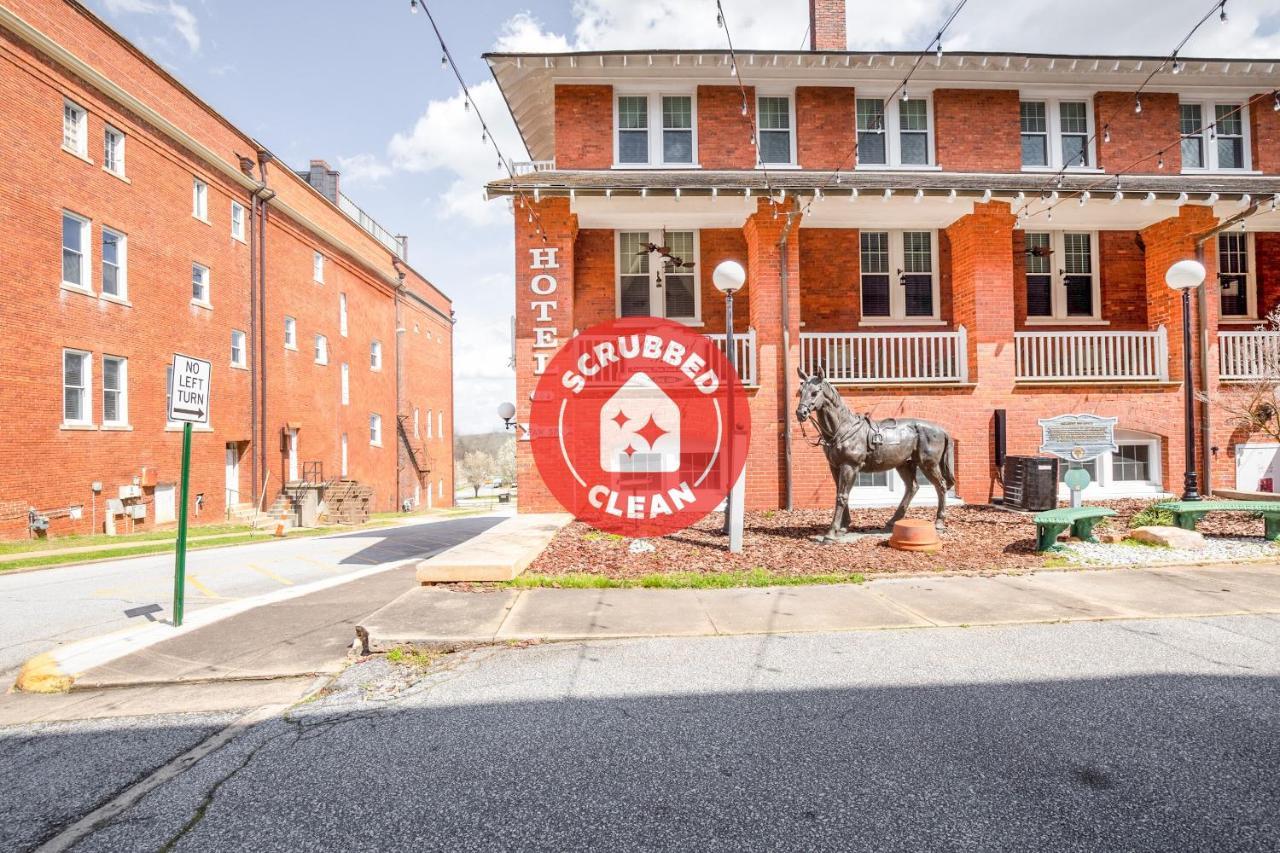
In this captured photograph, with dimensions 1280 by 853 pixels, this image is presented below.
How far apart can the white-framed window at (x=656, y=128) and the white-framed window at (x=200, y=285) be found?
616 inches

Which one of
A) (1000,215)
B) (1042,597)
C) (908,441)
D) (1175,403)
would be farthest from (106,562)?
A: (1175,403)

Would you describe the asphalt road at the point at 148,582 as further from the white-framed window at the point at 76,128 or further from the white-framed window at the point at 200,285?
the white-framed window at the point at 76,128

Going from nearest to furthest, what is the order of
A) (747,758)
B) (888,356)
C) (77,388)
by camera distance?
(747,758)
(888,356)
(77,388)

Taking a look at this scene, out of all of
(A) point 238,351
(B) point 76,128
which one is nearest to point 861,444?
(B) point 76,128

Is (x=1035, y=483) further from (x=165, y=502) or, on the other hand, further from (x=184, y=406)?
(x=165, y=502)

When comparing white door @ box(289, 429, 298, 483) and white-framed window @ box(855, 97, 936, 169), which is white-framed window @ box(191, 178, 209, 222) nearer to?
white door @ box(289, 429, 298, 483)

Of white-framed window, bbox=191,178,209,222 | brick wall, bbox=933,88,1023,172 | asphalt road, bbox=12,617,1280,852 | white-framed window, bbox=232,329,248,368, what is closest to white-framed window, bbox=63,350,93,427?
white-framed window, bbox=232,329,248,368

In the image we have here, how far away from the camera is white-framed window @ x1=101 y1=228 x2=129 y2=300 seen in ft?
57.4

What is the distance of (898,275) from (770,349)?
452 centimetres

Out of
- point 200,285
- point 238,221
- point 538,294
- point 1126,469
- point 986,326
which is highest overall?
point 238,221

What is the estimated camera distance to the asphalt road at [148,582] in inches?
263

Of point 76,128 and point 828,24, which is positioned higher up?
point 828,24

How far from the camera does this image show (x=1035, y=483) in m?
11.8

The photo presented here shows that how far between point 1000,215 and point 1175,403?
219 inches
